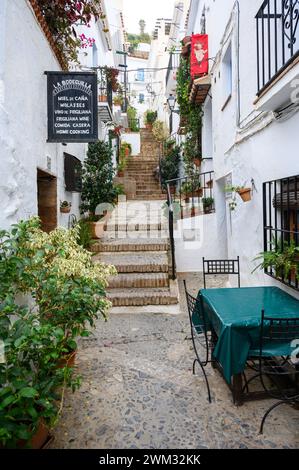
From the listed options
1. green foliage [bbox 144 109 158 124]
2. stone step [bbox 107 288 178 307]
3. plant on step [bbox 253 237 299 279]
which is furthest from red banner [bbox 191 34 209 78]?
green foliage [bbox 144 109 158 124]

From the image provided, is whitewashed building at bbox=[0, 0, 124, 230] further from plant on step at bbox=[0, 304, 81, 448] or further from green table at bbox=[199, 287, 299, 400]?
green table at bbox=[199, 287, 299, 400]

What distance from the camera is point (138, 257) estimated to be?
22.5ft

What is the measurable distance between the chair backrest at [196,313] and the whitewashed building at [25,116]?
200 cm

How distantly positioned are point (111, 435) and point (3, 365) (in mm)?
1155

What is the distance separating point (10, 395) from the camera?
1829 millimetres

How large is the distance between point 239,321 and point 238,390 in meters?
0.70

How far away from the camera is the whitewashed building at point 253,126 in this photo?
11.2 feet

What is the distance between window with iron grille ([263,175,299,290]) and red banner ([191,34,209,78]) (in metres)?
5.53

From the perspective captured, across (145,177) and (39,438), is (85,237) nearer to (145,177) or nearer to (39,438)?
(39,438)

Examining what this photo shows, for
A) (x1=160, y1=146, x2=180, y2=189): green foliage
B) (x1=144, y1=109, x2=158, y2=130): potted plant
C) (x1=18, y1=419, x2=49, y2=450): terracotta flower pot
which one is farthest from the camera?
(x1=144, y1=109, x2=158, y2=130): potted plant

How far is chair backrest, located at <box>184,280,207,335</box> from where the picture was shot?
340 centimetres

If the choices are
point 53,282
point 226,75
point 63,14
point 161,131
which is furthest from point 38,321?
point 161,131
